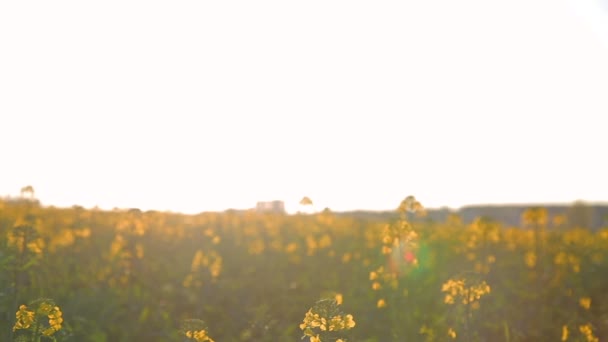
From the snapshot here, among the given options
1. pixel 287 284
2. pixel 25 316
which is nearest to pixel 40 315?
pixel 25 316

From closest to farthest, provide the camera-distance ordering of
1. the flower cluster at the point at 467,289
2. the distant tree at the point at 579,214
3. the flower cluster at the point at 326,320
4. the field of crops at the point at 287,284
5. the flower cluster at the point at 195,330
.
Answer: the flower cluster at the point at 326,320 → the flower cluster at the point at 195,330 → the flower cluster at the point at 467,289 → the field of crops at the point at 287,284 → the distant tree at the point at 579,214

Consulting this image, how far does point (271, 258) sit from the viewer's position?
37.0 feet

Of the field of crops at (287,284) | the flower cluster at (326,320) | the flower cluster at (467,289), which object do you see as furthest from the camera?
the field of crops at (287,284)

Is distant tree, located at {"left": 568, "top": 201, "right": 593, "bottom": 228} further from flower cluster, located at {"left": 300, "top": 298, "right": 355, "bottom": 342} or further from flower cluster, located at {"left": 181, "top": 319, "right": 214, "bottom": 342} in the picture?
flower cluster, located at {"left": 181, "top": 319, "right": 214, "bottom": 342}

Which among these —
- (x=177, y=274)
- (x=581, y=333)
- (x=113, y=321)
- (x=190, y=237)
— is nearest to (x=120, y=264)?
(x=177, y=274)

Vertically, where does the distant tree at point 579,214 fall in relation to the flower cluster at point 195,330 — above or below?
above

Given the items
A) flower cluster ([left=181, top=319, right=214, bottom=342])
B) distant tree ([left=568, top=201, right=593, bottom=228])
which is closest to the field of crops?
flower cluster ([left=181, top=319, right=214, bottom=342])

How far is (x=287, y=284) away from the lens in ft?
31.0

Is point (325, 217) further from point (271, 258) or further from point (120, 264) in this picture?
point (120, 264)

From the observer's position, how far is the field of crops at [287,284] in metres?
5.10

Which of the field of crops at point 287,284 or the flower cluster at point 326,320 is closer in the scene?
the flower cluster at point 326,320

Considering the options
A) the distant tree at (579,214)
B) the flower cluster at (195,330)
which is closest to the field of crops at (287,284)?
the flower cluster at (195,330)

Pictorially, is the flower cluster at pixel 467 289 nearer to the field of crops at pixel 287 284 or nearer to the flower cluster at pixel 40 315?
the field of crops at pixel 287 284

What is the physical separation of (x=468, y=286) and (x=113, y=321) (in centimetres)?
414
